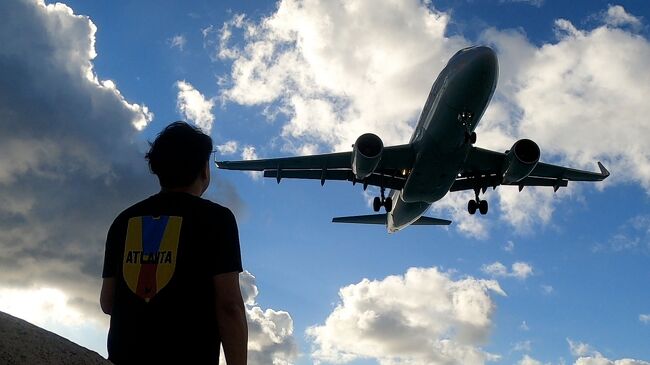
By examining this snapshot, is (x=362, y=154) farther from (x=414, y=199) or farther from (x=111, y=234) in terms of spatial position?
(x=111, y=234)

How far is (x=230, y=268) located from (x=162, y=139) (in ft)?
2.65

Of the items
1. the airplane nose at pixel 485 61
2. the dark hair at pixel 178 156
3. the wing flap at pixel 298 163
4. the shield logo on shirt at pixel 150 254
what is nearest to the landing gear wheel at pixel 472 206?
the wing flap at pixel 298 163

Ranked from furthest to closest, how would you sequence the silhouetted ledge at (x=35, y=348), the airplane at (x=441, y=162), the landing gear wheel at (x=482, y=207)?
the landing gear wheel at (x=482, y=207) → the airplane at (x=441, y=162) → the silhouetted ledge at (x=35, y=348)

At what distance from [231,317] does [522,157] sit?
22.1 m

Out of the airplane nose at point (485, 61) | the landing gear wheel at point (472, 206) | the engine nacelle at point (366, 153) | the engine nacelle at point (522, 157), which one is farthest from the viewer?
the landing gear wheel at point (472, 206)

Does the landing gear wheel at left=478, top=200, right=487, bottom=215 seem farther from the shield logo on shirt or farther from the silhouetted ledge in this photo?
the silhouetted ledge

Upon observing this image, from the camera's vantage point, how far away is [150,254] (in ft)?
8.41

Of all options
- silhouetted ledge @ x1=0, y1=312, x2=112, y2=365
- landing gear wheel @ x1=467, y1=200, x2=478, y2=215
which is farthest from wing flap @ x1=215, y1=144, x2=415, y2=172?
silhouetted ledge @ x1=0, y1=312, x2=112, y2=365

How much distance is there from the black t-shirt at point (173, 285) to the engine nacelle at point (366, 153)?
19626 mm

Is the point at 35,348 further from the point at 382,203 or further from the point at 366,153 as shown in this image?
the point at 382,203

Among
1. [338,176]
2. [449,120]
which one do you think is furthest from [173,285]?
[338,176]

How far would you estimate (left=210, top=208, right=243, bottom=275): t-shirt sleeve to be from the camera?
99.3 inches

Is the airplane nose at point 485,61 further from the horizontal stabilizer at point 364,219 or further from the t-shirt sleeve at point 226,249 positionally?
the t-shirt sleeve at point 226,249

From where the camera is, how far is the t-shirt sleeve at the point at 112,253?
9.31 ft
